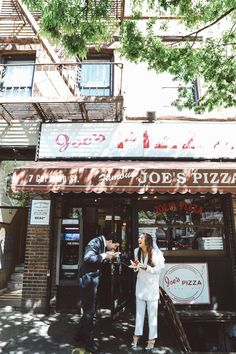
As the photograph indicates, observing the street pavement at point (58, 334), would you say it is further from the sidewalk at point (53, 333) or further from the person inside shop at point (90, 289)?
the person inside shop at point (90, 289)

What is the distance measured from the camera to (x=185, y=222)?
24.7 feet

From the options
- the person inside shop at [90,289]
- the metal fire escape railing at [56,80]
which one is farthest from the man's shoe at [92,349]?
the metal fire escape railing at [56,80]

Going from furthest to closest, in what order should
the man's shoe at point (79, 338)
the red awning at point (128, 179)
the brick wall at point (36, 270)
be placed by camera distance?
the brick wall at point (36, 270), the red awning at point (128, 179), the man's shoe at point (79, 338)

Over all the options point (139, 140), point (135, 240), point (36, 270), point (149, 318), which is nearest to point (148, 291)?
point (149, 318)

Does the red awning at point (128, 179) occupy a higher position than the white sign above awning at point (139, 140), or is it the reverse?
the white sign above awning at point (139, 140)

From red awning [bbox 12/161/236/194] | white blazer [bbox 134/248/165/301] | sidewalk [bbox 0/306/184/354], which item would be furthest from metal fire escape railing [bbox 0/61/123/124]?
sidewalk [bbox 0/306/184/354]

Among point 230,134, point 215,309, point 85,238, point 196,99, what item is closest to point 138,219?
point 85,238

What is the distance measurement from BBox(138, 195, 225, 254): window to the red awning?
1.92m

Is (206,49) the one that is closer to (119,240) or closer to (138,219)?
(138,219)

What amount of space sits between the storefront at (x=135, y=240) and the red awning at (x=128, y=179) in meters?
0.71

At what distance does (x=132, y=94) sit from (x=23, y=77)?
10.8 ft

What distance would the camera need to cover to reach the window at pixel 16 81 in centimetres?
867

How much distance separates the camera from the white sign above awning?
7.57 metres

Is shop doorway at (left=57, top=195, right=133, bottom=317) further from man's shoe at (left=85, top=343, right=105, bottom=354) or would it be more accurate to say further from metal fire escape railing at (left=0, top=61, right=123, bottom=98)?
metal fire escape railing at (left=0, top=61, right=123, bottom=98)
